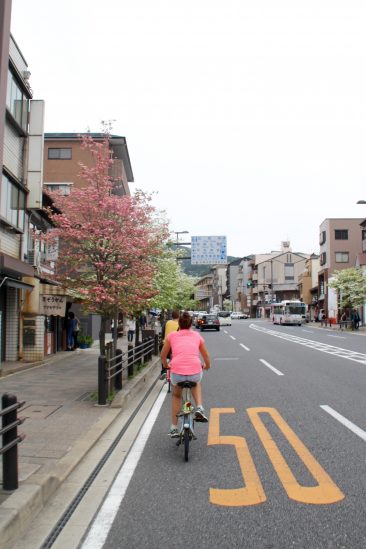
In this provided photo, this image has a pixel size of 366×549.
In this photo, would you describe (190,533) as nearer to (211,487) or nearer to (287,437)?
(211,487)

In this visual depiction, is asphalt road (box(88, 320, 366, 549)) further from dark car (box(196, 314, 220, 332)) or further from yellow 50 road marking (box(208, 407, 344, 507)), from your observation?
dark car (box(196, 314, 220, 332))

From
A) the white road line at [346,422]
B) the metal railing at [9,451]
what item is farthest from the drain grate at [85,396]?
the metal railing at [9,451]

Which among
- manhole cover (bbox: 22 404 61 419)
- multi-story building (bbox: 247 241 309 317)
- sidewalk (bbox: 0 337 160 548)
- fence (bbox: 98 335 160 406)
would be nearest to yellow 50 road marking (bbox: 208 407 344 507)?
sidewalk (bbox: 0 337 160 548)

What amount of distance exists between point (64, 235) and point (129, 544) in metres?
7.13

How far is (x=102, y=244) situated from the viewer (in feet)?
33.2

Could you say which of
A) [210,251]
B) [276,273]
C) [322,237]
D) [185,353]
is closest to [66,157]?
[210,251]

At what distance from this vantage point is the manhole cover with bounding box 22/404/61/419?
7773mm

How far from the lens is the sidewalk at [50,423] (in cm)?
396

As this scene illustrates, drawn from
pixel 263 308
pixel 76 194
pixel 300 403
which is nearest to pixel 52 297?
pixel 76 194

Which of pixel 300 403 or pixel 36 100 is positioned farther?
pixel 36 100

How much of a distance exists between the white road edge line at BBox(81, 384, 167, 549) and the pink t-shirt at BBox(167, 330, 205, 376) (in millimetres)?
1116

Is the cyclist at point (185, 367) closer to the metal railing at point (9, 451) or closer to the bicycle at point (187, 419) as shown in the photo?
Result: the bicycle at point (187, 419)

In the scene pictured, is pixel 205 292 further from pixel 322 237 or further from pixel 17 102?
pixel 17 102

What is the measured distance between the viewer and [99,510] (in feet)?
13.7
